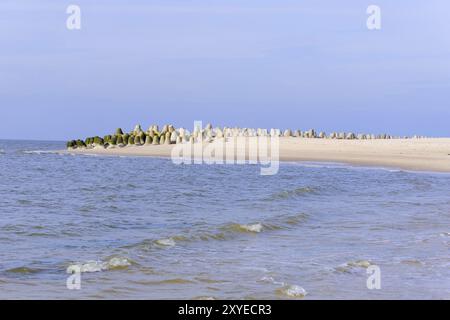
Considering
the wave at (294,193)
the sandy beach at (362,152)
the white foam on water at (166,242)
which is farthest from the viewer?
the sandy beach at (362,152)

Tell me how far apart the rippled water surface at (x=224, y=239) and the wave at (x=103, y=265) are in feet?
0.09

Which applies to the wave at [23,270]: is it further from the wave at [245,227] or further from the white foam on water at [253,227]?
the white foam on water at [253,227]

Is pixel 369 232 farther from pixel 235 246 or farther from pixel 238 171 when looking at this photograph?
pixel 238 171

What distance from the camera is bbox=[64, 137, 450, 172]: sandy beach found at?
3189 cm

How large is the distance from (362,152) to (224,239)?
28649 millimetres

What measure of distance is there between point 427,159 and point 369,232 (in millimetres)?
22500

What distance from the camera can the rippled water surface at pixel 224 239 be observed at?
25.5 ft

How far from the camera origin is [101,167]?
99.2 ft

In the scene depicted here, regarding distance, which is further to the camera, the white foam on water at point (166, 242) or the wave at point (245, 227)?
the wave at point (245, 227)

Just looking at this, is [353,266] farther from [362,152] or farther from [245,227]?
[362,152]

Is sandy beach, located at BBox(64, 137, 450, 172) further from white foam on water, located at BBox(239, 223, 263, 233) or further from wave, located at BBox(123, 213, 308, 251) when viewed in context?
white foam on water, located at BBox(239, 223, 263, 233)

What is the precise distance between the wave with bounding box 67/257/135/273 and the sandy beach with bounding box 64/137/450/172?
21.1 m

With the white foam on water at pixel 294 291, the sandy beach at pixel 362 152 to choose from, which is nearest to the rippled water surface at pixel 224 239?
the white foam on water at pixel 294 291
